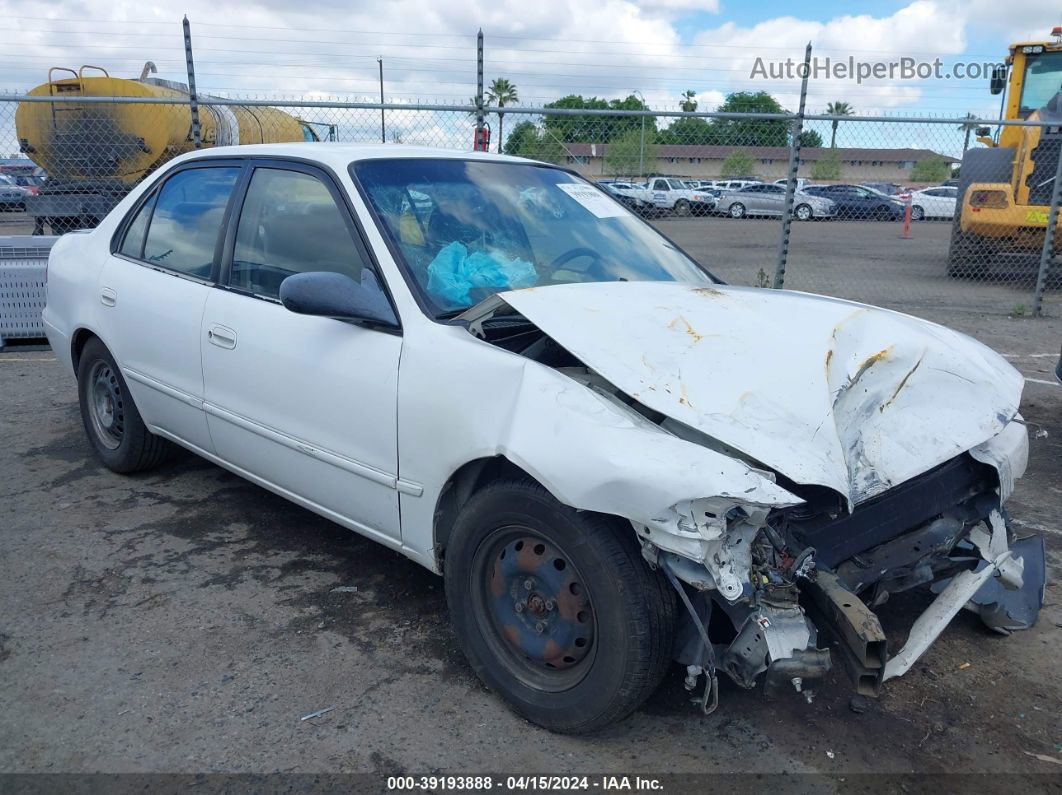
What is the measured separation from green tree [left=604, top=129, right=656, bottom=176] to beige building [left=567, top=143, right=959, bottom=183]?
0.10m

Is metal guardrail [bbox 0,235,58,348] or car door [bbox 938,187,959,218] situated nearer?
metal guardrail [bbox 0,235,58,348]

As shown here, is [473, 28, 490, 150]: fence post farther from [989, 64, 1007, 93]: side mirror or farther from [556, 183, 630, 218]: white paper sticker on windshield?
[989, 64, 1007, 93]: side mirror

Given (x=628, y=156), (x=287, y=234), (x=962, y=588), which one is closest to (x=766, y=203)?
(x=628, y=156)

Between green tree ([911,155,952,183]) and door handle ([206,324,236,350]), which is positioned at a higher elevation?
green tree ([911,155,952,183])

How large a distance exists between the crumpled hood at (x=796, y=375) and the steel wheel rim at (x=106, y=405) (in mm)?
2659

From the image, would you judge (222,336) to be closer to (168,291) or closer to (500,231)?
(168,291)

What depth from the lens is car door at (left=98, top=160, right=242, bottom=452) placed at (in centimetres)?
373

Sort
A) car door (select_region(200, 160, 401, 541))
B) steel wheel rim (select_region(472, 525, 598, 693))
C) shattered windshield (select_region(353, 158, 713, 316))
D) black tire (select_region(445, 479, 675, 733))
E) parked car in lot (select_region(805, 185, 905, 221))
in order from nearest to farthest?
1. black tire (select_region(445, 479, 675, 733))
2. steel wheel rim (select_region(472, 525, 598, 693))
3. car door (select_region(200, 160, 401, 541))
4. shattered windshield (select_region(353, 158, 713, 316))
5. parked car in lot (select_region(805, 185, 905, 221))

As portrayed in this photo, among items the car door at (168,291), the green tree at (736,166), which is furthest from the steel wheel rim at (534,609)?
the green tree at (736,166)

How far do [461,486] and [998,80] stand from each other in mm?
11752

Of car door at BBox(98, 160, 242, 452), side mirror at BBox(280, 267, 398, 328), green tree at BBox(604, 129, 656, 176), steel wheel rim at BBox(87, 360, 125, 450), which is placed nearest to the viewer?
side mirror at BBox(280, 267, 398, 328)

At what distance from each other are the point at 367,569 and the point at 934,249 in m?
19.6

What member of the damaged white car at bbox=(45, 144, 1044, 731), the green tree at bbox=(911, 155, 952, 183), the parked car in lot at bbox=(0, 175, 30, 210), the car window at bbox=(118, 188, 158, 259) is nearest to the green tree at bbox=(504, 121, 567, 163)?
the car window at bbox=(118, 188, 158, 259)

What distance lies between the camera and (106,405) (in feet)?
14.9
